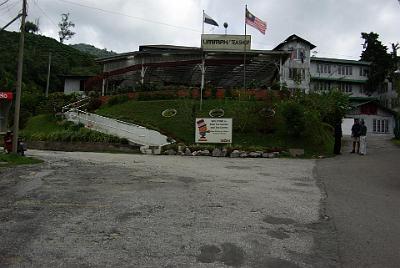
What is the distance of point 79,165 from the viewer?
52.2 ft

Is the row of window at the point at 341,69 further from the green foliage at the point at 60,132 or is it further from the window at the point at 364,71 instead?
Result: the green foliage at the point at 60,132

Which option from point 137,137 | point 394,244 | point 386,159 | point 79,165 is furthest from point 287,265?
point 137,137

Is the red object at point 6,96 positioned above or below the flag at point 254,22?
below

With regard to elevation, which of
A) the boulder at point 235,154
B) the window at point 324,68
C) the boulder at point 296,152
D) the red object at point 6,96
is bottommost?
the boulder at point 235,154

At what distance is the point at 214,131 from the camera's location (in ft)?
84.1

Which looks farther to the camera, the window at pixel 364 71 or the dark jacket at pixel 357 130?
the window at pixel 364 71

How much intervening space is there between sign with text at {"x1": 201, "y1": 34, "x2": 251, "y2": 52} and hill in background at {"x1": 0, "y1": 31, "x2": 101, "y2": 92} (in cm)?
3287

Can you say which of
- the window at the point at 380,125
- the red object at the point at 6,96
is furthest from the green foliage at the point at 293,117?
the window at the point at 380,125

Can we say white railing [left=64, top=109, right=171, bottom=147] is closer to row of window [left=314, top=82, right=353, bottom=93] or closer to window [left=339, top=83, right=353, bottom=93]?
row of window [left=314, top=82, right=353, bottom=93]

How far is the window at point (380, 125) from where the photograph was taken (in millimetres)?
55281

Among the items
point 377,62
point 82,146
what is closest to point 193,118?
point 82,146

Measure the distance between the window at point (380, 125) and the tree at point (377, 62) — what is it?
36.5 feet

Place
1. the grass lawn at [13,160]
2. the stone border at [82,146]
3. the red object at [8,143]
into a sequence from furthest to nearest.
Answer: the stone border at [82,146]
the red object at [8,143]
the grass lawn at [13,160]

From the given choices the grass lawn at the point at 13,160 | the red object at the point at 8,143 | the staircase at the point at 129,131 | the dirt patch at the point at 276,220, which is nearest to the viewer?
the dirt patch at the point at 276,220
